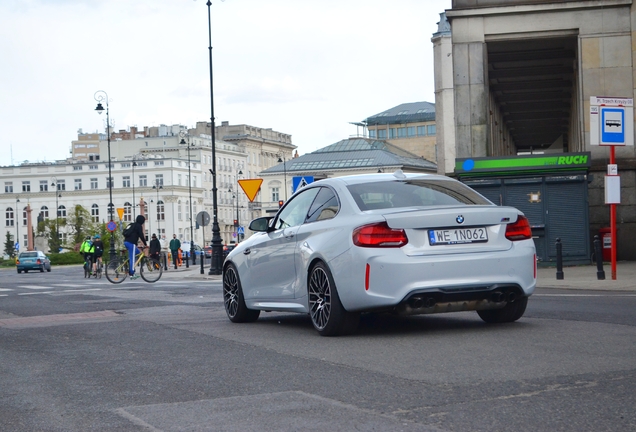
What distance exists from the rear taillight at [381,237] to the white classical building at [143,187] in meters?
146

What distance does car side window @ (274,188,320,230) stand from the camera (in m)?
10.9

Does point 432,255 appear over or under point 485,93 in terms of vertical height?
under

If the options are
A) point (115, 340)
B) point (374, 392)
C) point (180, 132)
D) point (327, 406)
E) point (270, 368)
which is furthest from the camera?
point (180, 132)

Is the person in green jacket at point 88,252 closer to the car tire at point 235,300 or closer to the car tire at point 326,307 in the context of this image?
the car tire at point 235,300

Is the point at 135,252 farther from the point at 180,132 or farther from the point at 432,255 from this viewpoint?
the point at 180,132

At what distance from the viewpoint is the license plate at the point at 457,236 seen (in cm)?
937

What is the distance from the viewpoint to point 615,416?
5.34 metres

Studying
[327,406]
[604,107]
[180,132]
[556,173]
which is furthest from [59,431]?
Answer: [180,132]

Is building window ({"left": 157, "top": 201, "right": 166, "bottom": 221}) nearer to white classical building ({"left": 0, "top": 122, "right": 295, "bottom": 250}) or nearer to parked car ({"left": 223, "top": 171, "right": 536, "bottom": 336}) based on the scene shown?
white classical building ({"left": 0, "top": 122, "right": 295, "bottom": 250})

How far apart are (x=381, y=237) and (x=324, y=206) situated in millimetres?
1229

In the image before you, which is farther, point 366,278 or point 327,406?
point 366,278

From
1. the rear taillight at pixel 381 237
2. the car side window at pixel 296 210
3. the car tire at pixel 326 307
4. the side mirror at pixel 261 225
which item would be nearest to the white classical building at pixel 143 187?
the side mirror at pixel 261 225

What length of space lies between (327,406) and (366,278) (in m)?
3.40

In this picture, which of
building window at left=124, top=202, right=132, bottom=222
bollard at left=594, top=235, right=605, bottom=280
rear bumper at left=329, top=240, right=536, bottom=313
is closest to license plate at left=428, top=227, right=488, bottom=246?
rear bumper at left=329, top=240, right=536, bottom=313
